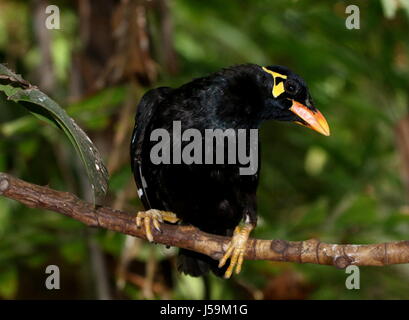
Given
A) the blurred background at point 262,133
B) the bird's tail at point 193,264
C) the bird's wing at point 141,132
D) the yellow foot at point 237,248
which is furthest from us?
the blurred background at point 262,133

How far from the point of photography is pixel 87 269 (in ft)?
19.6

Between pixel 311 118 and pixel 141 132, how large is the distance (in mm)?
965

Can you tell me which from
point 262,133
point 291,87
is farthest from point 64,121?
point 262,133

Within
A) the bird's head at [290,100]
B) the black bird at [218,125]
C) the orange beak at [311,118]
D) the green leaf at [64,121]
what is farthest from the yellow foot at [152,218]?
the orange beak at [311,118]

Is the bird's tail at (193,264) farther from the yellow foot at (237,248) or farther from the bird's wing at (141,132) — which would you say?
the yellow foot at (237,248)

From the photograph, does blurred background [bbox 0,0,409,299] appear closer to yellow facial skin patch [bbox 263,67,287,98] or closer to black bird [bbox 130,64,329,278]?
black bird [bbox 130,64,329,278]

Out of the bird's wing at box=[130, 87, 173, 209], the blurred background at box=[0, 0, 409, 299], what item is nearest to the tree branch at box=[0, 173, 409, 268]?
the bird's wing at box=[130, 87, 173, 209]

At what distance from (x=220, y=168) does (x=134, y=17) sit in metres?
1.54

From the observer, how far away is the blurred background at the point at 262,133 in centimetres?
484

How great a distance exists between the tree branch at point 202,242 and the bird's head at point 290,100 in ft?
3.05

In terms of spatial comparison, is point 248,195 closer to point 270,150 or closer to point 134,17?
point 134,17

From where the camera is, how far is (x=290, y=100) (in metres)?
3.81

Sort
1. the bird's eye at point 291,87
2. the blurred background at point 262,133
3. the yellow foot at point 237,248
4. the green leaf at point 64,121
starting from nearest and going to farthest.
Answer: the green leaf at point 64,121 < the yellow foot at point 237,248 < the bird's eye at point 291,87 < the blurred background at point 262,133
